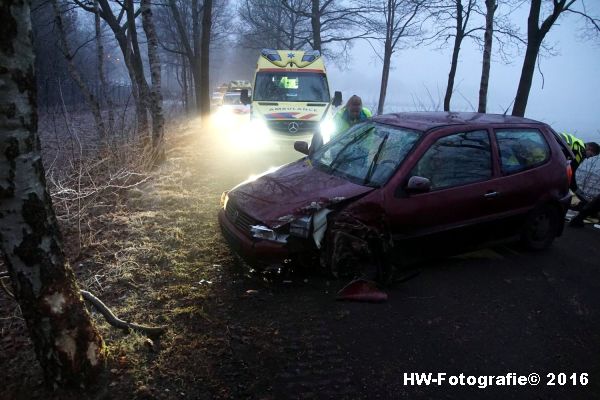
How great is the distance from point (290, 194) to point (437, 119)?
2.15m

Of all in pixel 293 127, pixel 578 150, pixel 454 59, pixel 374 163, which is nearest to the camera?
pixel 374 163

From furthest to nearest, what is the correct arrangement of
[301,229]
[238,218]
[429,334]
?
[238,218] → [301,229] → [429,334]

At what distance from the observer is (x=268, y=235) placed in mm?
3889

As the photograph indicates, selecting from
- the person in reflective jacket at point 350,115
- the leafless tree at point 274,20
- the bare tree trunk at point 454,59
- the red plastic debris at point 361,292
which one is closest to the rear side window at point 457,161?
the red plastic debris at point 361,292

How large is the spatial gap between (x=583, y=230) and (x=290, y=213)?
5354 mm

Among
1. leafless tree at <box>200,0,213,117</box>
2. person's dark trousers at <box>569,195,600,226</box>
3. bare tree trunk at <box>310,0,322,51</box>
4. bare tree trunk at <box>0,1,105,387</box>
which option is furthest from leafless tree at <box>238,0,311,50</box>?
bare tree trunk at <box>0,1,105,387</box>

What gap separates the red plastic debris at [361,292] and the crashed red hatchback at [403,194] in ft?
0.59

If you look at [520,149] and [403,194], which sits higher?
[520,149]

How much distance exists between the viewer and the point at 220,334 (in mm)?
3373

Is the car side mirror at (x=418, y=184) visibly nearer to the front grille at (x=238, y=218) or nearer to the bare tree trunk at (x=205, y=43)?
the front grille at (x=238, y=218)

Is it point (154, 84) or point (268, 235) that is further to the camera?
point (154, 84)

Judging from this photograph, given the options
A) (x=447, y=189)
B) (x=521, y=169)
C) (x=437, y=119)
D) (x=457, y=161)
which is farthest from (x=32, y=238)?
(x=521, y=169)

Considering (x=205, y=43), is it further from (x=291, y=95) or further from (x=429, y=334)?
(x=429, y=334)

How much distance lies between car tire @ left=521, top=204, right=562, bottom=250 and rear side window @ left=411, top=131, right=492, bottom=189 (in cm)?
103
